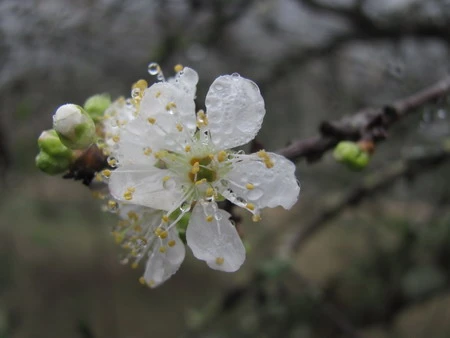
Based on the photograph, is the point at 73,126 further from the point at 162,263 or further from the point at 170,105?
the point at 162,263

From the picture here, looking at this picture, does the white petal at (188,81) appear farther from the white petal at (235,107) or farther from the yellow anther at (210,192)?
the yellow anther at (210,192)

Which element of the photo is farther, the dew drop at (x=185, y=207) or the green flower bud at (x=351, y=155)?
the green flower bud at (x=351, y=155)

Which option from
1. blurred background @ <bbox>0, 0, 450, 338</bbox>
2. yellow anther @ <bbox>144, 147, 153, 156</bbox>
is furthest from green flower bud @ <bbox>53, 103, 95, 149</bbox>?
blurred background @ <bbox>0, 0, 450, 338</bbox>

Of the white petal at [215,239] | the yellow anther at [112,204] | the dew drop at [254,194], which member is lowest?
the yellow anther at [112,204]

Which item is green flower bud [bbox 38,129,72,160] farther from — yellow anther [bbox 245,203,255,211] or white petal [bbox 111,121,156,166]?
yellow anther [bbox 245,203,255,211]

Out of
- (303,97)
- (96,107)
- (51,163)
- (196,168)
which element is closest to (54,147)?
(51,163)

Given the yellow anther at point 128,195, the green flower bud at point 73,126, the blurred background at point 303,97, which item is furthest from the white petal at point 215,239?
the blurred background at point 303,97

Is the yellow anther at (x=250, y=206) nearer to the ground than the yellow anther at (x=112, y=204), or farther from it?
farther from it

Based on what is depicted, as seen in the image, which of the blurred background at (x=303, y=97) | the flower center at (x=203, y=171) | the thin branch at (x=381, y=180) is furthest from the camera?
the blurred background at (x=303, y=97)
